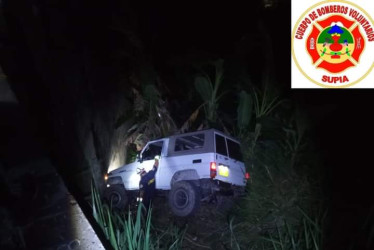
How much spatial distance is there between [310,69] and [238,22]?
2834mm

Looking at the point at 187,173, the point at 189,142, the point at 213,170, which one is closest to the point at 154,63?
the point at 189,142

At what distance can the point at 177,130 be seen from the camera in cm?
515

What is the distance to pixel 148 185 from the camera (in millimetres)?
4023

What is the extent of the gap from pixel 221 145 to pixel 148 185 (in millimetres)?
910

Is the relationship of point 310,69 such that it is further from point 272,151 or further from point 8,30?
point 8,30

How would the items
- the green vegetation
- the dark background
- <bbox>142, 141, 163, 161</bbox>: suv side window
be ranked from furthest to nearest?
1. <bbox>142, 141, 163, 161</bbox>: suv side window
2. the green vegetation
3. the dark background

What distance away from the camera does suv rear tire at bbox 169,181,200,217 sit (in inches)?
155

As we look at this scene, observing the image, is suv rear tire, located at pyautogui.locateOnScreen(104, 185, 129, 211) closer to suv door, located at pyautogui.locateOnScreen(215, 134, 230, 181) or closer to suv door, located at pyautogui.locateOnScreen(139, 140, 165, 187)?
suv door, located at pyautogui.locateOnScreen(139, 140, 165, 187)

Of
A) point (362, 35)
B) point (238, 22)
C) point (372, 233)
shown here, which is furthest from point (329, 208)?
point (238, 22)

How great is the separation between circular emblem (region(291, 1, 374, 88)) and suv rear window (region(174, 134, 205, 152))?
1364 mm

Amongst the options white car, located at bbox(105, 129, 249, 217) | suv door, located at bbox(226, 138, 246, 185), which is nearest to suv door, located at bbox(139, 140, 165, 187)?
white car, located at bbox(105, 129, 249, 217)

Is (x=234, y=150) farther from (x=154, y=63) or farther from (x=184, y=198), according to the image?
(x=154, y=63)

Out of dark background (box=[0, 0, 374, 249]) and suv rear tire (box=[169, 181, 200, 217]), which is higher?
dark background (box=[0, 0, 374, 249])

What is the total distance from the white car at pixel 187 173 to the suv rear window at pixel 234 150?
0.09ft
